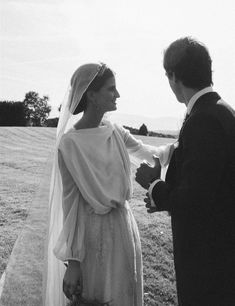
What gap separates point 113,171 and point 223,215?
1.08m

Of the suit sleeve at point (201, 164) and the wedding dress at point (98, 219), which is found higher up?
the suit sleeve at point (201, 164)

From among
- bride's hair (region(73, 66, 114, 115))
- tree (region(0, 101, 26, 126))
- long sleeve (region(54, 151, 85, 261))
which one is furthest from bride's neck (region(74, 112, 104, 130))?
tree (region(0, 101, 26, 126))

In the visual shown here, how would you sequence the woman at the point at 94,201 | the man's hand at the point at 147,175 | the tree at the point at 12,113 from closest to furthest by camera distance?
Answer: the man's hand at the point at 147,175
the woman at the point at 94,201
the tree at the point at 12,113

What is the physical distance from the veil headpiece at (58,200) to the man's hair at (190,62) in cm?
96

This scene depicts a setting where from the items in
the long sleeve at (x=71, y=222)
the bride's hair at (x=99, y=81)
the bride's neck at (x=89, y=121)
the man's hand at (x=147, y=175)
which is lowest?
the long sleeve at (x=71, y=222)

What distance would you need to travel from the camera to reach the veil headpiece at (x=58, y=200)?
11.3 ft

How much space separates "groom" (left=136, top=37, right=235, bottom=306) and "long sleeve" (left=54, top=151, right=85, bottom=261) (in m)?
0.67

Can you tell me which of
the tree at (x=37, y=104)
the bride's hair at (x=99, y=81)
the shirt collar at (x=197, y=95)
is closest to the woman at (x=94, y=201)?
the bride's hair at (x=99, y=81)

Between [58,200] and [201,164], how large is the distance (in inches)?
64.3

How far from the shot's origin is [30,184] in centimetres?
1104

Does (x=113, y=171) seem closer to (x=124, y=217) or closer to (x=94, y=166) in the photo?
(x=94, y=166)

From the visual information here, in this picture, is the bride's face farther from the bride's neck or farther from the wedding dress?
the wedding dress

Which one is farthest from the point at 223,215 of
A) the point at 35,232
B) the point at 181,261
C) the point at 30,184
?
the point at 30,184

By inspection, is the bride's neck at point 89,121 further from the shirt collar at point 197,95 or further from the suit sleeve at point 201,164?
the suit sleeve at point 201,164
